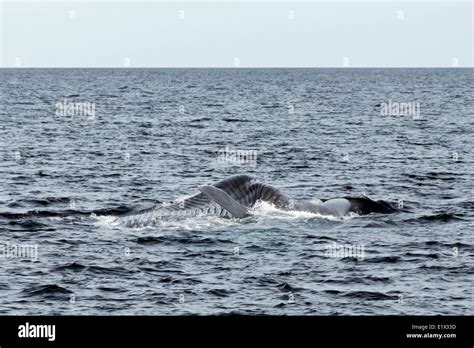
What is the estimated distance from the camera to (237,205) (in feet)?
106

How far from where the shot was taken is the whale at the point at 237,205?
3212 cm

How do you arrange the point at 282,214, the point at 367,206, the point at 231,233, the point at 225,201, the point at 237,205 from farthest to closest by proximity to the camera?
the point at 367,206 < the point at 282,214 < the point at 237,205 < the point at 225,201 < the point at 231,233

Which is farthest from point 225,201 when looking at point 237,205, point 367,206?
point 367,206

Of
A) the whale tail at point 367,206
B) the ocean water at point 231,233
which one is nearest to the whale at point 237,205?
the whale tail at point 367,206

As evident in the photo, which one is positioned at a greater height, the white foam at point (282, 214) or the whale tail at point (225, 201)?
the whale tail at point (225, 201)

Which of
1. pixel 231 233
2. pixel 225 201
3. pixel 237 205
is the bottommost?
pixel 231 233

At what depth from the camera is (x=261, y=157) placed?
58.7 m

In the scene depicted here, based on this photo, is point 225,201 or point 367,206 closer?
point 225,201

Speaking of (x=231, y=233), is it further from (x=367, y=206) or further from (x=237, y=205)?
(x=367, y=206)

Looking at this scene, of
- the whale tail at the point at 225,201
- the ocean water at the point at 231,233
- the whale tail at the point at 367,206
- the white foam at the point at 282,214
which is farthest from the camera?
the whale tail at the point at 367,206

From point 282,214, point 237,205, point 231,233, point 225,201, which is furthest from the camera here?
point 282,214

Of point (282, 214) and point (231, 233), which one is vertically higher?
point (282, 214)

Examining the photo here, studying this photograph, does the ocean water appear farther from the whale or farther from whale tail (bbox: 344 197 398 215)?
whale tail (bbox: 344 197 398 215)

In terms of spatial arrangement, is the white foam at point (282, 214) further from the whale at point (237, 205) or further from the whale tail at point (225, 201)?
the whale tail at point (225, 201)
